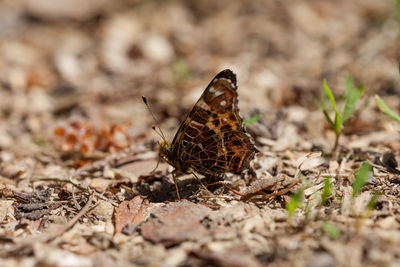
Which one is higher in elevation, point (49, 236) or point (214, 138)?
point (214, 138)

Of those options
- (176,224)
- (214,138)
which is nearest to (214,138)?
(214,138)

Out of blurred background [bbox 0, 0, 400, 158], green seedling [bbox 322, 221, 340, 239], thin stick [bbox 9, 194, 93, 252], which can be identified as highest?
blurred background [bbox 0, 0, 400, 158]

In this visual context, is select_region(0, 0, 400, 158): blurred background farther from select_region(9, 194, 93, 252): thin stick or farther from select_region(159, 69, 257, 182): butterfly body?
select_region(9, 194, 93, 252): thin stick

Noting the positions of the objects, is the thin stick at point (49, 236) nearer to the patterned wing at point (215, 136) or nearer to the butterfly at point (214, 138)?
the butterfly at point (214, 138)

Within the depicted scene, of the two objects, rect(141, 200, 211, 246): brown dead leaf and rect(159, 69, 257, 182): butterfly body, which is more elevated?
rect(159, 69, 257, 182): butterfly body

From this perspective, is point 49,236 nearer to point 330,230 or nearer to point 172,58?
point 330,230

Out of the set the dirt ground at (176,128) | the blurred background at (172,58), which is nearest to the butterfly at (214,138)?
the dirt ground at (176,128)

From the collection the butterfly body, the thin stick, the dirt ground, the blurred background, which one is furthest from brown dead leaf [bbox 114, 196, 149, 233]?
the blurred background
